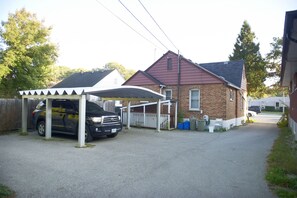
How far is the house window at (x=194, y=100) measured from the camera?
18.2 m

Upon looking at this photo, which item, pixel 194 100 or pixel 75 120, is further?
pixel 194 100

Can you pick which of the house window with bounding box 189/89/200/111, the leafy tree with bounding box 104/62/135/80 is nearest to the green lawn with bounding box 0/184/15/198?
the house window with bounding box 189/89/200/111

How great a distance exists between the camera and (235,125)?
67.2ft

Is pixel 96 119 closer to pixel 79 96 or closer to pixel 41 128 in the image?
pixel 79 96

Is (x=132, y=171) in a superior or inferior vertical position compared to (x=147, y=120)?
inferior

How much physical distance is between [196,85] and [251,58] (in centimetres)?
2104

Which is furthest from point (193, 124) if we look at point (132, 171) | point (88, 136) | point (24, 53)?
point (24, 53)

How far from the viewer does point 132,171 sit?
6.46 meters

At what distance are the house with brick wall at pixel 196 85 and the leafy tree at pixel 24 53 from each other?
9032 mm

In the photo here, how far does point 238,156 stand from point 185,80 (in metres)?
10.8

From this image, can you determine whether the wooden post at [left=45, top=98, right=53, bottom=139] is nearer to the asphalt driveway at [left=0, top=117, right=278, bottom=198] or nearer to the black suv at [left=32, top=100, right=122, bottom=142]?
the black suv at [left=32, top=100, right=122, bottom=142]

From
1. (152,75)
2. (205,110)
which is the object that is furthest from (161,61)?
(205,110)

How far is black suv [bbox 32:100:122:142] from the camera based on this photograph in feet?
36.0

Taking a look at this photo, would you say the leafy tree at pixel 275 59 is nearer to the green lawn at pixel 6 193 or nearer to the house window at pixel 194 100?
the house window at pixel 194 100
